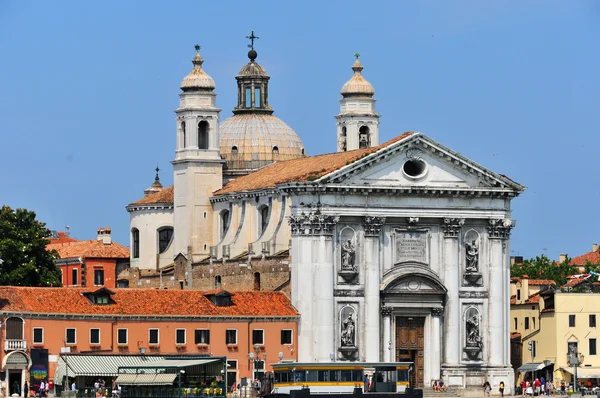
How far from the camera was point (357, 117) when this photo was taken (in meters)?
139

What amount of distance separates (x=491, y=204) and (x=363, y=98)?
71.6 feet

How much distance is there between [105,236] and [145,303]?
4341 centimetres

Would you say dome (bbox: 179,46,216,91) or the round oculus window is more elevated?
dome (bbox: 179,46,216,91)

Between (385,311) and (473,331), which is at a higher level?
(385,311)

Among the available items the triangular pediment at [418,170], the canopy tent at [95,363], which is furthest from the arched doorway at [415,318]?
the canopy tent at [95,363]

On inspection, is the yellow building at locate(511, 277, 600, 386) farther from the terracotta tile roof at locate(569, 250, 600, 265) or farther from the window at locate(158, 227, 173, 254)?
the terracotta tile roof at locate(569, 250, 600, 265)

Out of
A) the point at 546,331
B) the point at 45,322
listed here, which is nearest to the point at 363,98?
the point at 546,331

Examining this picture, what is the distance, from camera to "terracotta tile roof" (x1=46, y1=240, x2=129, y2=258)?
151 meters

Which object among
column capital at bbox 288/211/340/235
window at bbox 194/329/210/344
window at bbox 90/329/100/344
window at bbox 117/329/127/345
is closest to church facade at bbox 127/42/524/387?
column capital at bbox 288/211/340/235

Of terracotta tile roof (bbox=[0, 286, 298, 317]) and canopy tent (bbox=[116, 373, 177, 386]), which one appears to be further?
terracotta tile roof (bbox=[0, 286, 298, 317])

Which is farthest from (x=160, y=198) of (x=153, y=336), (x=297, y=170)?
(x=153, y=336)

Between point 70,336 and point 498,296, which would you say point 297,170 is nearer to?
point 498,296

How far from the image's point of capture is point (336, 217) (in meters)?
116

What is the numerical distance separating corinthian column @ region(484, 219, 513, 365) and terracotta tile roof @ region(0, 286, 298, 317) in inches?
401
